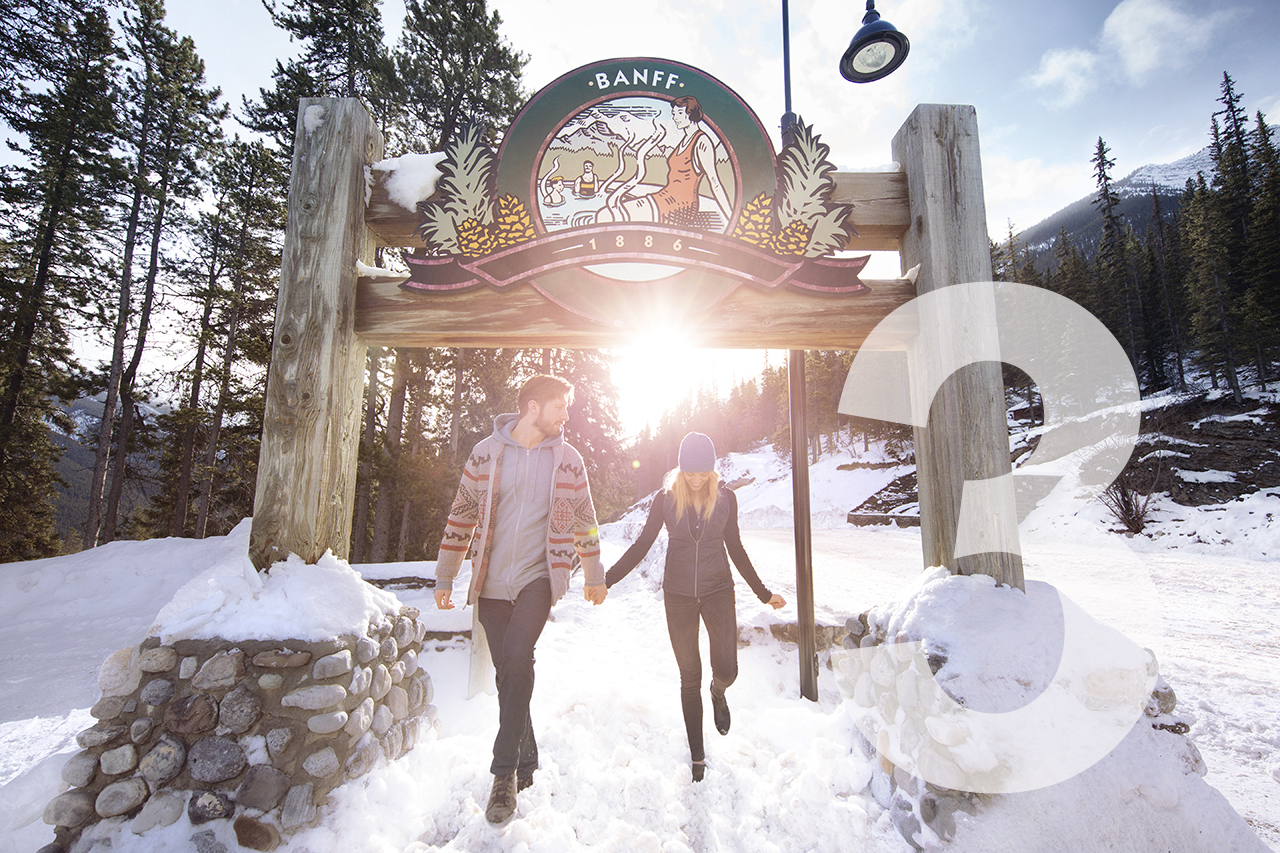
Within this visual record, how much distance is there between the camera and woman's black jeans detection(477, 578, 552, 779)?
2691mm

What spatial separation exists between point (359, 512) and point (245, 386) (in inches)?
231

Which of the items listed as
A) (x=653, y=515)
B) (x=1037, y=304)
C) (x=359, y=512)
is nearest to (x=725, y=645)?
(x=653, y=515)

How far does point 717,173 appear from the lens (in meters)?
3.66

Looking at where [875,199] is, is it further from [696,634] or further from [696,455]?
[696,634]

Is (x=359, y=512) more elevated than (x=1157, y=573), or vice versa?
(x=359, y=512)

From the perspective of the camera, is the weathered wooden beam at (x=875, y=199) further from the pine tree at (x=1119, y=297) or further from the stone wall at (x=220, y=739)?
the pine tree at (x=1119, y=297)

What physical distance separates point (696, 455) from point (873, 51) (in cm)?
349

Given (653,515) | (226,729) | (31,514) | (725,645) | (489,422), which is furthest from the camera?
(31,514)

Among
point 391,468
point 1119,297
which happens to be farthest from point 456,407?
point 1119,297

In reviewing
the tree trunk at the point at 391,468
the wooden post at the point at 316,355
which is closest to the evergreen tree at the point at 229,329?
the tree trunk at the point at 391,468

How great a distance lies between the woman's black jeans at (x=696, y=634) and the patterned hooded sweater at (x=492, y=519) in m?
0.60

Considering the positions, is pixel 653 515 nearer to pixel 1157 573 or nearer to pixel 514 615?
pixel 514 615

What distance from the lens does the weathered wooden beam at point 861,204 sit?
3.65m

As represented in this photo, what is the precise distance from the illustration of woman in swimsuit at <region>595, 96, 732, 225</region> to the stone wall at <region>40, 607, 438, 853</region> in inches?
125
